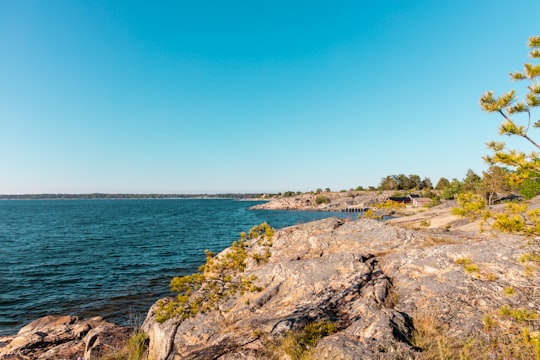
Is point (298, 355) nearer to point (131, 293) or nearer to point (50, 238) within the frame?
point (131, 293)

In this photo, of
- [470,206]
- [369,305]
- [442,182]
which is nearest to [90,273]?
[369,305]

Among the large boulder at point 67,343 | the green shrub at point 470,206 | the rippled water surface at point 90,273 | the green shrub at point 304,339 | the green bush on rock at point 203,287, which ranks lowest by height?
the rippled water surface at point 90,273

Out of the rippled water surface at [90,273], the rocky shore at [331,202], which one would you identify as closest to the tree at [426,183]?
the rocky shore at [331,202]

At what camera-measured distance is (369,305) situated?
7.20 metres

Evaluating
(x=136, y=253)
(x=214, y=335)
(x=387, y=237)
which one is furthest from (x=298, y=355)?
(x=136, y=253)

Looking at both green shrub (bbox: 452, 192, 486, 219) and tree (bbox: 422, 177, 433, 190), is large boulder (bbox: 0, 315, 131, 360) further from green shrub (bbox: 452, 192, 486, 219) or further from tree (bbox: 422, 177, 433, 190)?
tree (bbox: 422, 177, 433, 190)

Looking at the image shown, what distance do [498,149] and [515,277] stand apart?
4446 mm

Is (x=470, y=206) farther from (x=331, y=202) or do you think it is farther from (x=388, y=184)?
(x=388, y=184)

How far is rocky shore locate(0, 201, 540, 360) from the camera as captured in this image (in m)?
5.72

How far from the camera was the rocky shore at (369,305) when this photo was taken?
18.8ft

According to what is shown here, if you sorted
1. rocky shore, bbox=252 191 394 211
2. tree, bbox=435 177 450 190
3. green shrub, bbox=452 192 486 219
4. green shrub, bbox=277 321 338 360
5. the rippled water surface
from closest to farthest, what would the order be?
green shrub, bbox=452 192 486 219, green shrub, bbox=277 321 338 360, the rippled water surface, rocky shore, bbox=252 191 394 211, tree, bbox=435 177 450 190

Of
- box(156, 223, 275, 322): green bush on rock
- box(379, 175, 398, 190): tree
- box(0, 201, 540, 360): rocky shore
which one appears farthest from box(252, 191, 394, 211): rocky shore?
box(156, 223, 275, 322): green bush on rock

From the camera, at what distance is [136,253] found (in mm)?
33500

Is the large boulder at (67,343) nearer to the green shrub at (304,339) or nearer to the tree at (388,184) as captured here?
the green shrub at (304,339)
